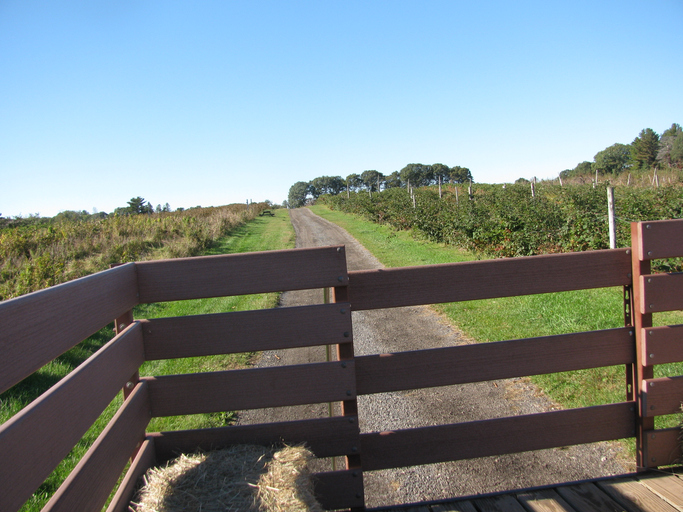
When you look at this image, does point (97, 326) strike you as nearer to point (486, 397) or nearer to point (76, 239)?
point (486, 397)

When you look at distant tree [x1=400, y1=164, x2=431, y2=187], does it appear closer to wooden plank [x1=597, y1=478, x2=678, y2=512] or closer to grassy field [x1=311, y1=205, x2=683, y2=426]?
grassy field [x1=311, y1=205, x2=683, y2=426]

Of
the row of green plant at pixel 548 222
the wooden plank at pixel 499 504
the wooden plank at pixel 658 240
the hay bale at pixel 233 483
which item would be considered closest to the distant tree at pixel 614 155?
the row of green plant at pixel 548 222

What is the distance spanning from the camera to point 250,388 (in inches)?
79.0

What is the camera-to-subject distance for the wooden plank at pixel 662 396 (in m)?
2.26

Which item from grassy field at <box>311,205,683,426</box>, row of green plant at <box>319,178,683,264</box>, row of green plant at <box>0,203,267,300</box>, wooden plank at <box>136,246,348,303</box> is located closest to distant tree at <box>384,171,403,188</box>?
row of green plant at <box>0,203,267,300</box>

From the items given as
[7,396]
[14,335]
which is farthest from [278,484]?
[7,396]

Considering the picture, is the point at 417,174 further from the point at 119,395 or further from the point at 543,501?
the point at 543,501

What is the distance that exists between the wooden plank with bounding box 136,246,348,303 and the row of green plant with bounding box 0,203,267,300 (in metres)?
6.42

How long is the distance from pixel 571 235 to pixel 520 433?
7.85m

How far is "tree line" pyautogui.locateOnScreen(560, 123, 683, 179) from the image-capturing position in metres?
47.5

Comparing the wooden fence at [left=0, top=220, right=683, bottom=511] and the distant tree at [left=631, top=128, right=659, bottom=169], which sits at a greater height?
the distant tree at [left=631, top=128, right=659, bottom=169]

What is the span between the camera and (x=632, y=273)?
7.50 ft

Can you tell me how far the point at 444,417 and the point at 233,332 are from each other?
2.31 metres

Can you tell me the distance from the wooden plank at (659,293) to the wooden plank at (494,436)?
1.66ft
